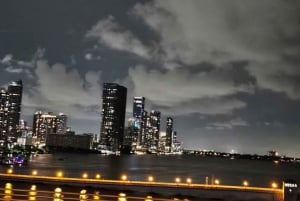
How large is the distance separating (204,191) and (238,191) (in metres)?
3.03

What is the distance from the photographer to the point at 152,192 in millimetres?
39531

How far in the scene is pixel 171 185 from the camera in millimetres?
38969

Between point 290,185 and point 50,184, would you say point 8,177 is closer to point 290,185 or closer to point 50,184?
point 50,184

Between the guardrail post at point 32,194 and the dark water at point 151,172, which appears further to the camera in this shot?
the dark water at point 151,172

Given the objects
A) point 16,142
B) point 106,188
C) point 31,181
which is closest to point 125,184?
point 106,188

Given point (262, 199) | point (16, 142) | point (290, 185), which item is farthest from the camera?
point (16, 142)

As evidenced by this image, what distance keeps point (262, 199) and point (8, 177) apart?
24.9 meters

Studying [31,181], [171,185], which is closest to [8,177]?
[31,181]

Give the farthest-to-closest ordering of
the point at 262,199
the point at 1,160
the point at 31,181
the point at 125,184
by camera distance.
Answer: the point at 1,160, the point at 31,181, the point at 125,184, the point at 262,199

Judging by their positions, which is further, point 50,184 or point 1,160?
point 1,160

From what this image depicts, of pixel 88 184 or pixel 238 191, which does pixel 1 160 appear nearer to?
pixel 88 184

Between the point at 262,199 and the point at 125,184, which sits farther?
the point at 125,184

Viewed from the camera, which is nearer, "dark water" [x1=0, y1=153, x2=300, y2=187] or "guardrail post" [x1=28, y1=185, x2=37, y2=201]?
"guardrail post" [x1=28, y1=185, x2=37, y2=201]

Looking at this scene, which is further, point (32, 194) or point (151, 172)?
point (151, 172)
